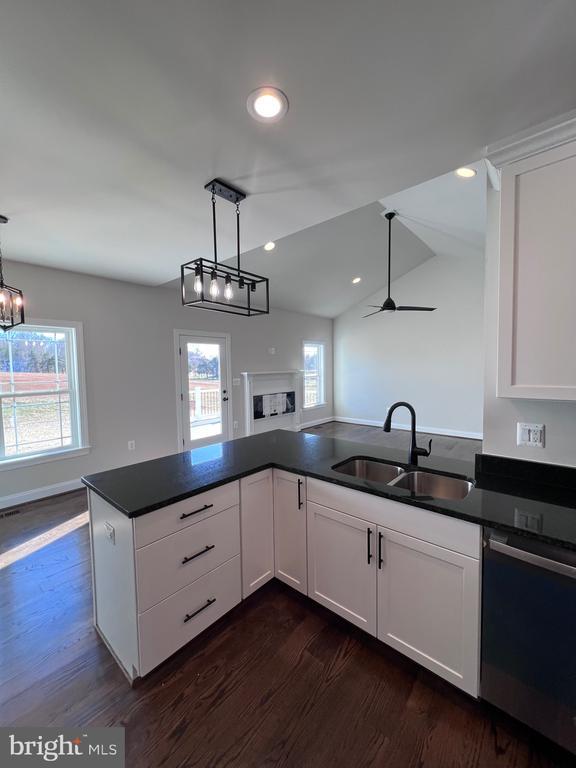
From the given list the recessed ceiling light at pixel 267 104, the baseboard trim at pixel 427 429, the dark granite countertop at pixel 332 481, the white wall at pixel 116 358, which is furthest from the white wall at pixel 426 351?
the recessed ceiling light at pixel 267 104

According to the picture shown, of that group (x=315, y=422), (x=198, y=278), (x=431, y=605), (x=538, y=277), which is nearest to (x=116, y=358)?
(x=198, y=278)

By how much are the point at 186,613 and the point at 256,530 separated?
→ 1.76 ft

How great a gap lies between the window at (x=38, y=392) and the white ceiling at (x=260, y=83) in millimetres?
1812

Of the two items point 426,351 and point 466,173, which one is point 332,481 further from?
point 426,351

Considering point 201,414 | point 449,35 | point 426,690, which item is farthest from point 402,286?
point 426,690

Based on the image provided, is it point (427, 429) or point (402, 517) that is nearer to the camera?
point (402, 517)

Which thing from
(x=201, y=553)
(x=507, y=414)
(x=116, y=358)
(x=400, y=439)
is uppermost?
(x=116, y=358)

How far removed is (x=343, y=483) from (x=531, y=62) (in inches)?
72.8

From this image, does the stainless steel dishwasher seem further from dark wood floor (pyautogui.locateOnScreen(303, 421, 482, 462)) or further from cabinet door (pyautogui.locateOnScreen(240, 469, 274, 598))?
dark wood floor (pyautogui.locateOnScreen(303, 421, 482, 462))

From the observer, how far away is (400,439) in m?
6.20

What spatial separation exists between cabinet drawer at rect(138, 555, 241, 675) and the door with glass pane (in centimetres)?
338

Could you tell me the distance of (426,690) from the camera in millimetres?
1472

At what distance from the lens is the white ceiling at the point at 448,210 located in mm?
3184

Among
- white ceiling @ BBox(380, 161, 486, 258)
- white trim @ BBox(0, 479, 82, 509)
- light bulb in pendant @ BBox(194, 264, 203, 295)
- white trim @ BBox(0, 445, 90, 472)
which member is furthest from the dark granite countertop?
white trim @ BBox(0, 479, 82, 509)
